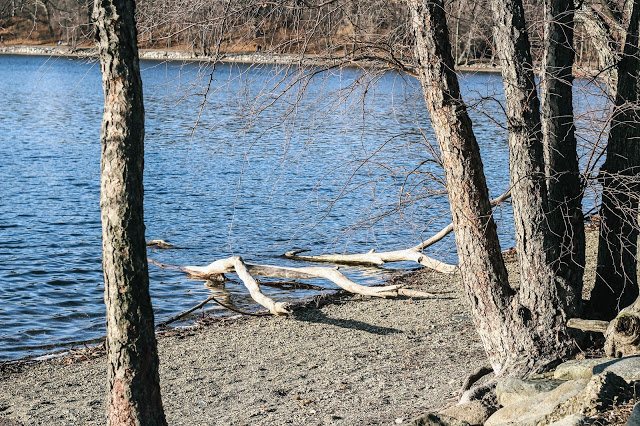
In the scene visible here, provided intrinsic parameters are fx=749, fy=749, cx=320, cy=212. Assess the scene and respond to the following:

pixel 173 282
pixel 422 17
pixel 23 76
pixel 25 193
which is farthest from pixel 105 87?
pixel 23 76

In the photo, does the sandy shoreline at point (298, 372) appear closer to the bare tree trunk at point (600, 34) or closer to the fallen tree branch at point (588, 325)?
the fallen tree branch at point (588, 325)

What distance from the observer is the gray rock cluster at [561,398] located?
468 centimetres

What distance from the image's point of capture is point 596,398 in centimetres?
468

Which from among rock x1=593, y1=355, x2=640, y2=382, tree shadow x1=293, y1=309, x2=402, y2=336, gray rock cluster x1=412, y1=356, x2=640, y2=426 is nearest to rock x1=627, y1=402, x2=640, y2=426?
gray rock cluster x1=412, y1=356, x2=640, y2=426

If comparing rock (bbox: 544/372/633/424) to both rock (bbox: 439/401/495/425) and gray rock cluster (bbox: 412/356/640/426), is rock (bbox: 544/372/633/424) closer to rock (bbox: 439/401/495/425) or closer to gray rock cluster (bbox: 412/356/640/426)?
gray rock cluster (bbox: 412/356/640/426)

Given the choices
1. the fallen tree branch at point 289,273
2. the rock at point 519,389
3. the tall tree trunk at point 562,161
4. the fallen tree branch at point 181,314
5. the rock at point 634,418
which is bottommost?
the fallen tree branch at point 181,314

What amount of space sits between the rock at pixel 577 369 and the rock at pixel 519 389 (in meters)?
0.14

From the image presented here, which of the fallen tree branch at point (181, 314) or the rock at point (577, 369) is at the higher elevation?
the rock at point (577, 369)

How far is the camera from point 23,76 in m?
62.6

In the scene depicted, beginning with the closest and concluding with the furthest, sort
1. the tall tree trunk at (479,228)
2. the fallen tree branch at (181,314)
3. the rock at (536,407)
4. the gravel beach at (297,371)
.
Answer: the rock at (536,407) < the tall tree trunk at (479,228) < the gravel beach at (297,371) < the fallen tree branch at (181,314)

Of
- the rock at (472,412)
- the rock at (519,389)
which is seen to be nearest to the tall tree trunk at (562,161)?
the rock at (519,389)

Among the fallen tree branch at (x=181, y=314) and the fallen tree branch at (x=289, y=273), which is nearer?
the fallen tree branch at (x=181, y=314)

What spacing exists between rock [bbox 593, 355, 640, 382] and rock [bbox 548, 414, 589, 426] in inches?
41.5

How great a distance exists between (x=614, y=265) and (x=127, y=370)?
16.9 ft
